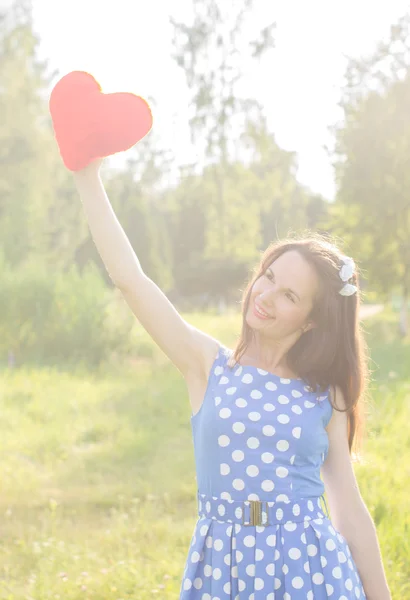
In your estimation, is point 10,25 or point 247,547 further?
Result: point 10,25

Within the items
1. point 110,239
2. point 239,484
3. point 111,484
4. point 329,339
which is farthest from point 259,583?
point 111,484

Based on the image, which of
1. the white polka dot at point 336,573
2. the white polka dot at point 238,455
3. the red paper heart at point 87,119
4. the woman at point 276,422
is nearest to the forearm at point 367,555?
the woman at point 276,422

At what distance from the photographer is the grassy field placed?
145 inches

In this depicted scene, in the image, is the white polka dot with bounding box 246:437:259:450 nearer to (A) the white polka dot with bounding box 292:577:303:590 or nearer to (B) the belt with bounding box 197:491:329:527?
(B) the belt with bounding box 197:491:329:527

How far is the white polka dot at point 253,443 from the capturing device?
1.74 m

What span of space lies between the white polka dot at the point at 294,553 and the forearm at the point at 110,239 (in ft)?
2.29

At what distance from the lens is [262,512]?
1.74 meters

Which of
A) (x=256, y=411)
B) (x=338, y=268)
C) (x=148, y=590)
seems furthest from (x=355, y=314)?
(x=148, y=590)

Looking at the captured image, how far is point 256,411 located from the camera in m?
1.75

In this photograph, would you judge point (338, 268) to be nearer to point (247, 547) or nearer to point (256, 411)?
point (256, 411)

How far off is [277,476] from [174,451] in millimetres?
4956

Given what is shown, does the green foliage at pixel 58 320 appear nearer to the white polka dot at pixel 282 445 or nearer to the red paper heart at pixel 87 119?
the red paper heart at pixel 87 119

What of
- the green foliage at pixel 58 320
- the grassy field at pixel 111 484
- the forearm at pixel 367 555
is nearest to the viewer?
the forearm at pixel 367 555

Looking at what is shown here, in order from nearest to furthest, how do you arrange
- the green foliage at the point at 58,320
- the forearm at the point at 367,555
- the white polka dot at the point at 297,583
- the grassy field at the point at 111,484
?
1. the white polka dot at the point at 297,583
2. the forearm at the point at 367,555
3. the grassy field at the point at 111,484
4. the green foliage at the point at 58,320
